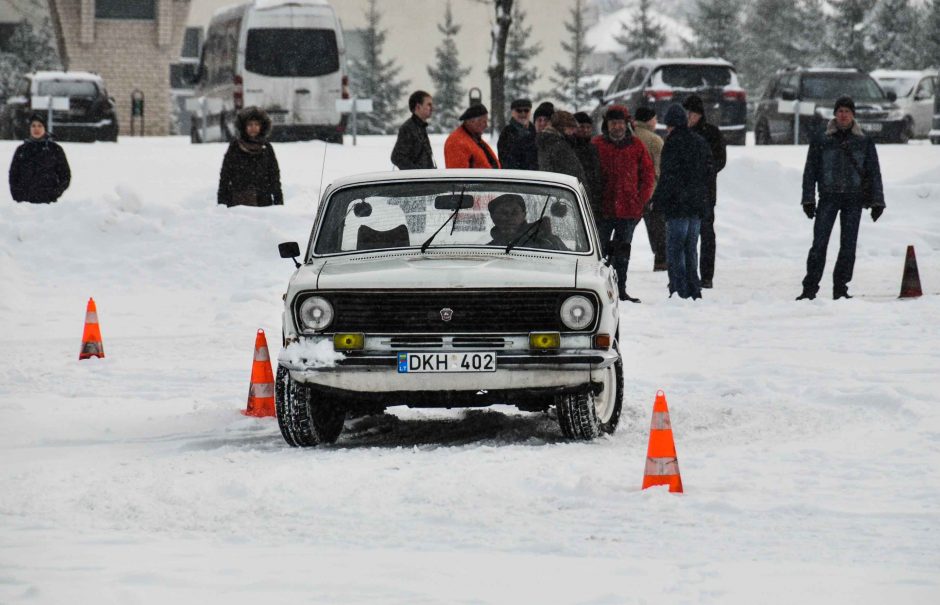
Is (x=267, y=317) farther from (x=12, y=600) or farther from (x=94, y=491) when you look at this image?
(x=12, y=600)

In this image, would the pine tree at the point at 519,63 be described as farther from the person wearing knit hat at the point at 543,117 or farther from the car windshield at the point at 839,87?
the person wearing knit hat at the point at 543,117

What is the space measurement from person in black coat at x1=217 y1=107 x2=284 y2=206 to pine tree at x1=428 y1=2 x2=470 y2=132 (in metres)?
57.2

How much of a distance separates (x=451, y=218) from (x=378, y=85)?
6538 centimetres

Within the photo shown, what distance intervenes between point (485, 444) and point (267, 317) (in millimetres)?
7329

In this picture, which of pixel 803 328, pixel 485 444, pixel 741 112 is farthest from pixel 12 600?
pixel 741 112

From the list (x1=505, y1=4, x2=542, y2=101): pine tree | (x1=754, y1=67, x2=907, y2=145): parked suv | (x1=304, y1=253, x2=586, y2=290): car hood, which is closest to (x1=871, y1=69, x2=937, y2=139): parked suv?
(x1=754, y1=67, x2=907, y2=145): parked suv

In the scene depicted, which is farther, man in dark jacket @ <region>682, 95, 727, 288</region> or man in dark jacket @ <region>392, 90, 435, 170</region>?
man in dark jacket @ <region>682, 95, 727, 288</region>

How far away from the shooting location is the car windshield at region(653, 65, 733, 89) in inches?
1243

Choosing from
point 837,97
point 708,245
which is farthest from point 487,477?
point 837,97

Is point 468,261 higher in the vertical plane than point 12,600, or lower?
higher

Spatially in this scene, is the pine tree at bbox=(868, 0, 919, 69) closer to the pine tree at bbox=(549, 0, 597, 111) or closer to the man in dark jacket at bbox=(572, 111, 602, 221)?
the pine tree at bbox=(549, 0, 597, 111)

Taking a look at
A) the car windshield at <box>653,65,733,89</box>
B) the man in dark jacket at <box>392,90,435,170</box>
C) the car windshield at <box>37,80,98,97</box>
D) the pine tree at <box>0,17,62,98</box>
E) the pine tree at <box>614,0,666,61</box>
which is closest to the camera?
the man in dark jacket at <box>392,90,435,170</box>

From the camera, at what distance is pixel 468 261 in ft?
30.7

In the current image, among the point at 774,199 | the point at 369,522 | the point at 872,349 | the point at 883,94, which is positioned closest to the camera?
the point at 369,522
